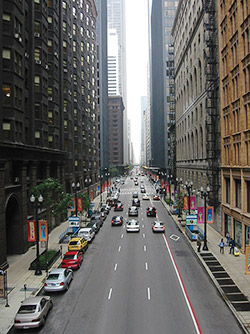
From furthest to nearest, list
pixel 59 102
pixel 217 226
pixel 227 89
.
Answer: pixel 59 102
pixel 217 226
pixel 227 89

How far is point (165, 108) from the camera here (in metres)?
120

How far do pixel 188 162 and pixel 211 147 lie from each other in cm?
2296

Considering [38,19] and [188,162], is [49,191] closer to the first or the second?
[38,19]

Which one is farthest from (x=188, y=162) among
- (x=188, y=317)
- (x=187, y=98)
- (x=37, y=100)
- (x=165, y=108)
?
(x=165, y=108)

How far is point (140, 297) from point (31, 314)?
674 cm

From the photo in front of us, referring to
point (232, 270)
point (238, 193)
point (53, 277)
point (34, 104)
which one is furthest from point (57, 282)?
point (34, 104)

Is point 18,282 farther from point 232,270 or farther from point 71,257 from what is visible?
point 232,270

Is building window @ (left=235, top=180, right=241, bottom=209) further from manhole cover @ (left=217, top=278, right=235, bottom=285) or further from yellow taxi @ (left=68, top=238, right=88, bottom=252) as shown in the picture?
yellow taxi @ (left=68, top=238, right=88, bottom=252)

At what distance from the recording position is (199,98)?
49312mm

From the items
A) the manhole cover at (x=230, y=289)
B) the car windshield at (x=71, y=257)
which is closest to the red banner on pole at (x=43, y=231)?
the car windshield at (x=71, y=257)

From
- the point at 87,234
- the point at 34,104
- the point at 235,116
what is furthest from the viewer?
the point at 34,104

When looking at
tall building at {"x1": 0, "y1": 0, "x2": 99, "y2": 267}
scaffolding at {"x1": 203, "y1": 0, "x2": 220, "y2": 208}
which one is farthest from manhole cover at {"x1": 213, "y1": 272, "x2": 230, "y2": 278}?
tall building at {"x1": 0, "y1": 0, "x2": 99, "y2": 267}

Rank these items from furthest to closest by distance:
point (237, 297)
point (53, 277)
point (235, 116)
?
1. point (235, 116)
2. point (53, 277)
3. point (237, 297)

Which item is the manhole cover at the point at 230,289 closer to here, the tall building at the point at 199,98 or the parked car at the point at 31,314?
the parked car at the point at 31,314
